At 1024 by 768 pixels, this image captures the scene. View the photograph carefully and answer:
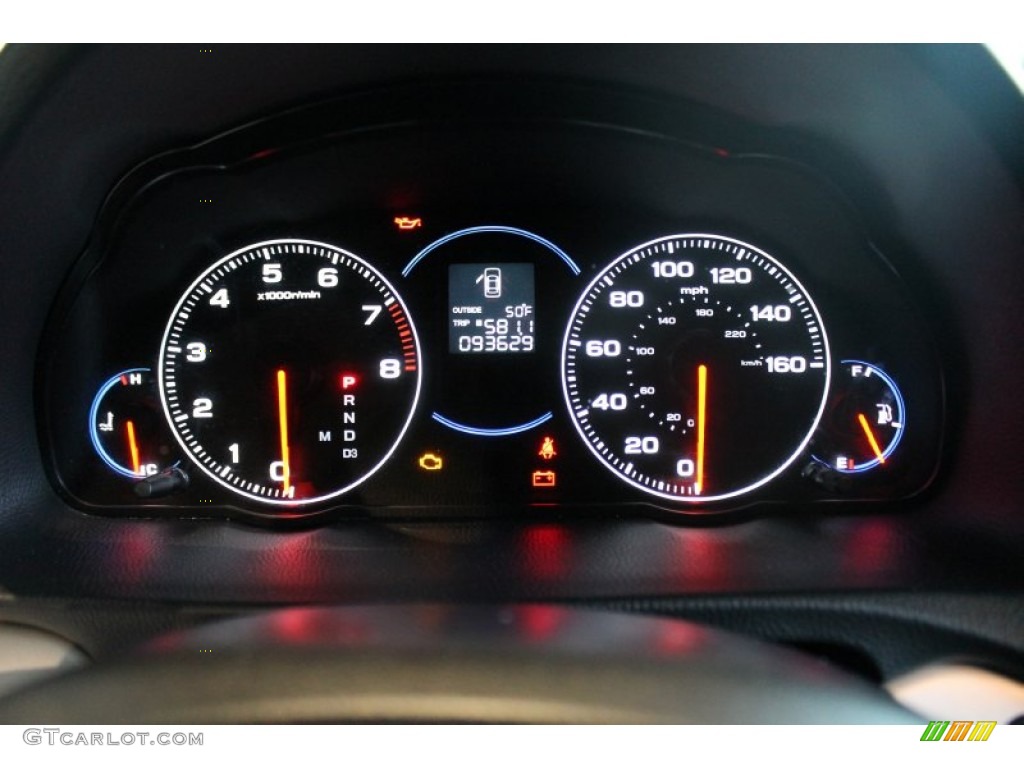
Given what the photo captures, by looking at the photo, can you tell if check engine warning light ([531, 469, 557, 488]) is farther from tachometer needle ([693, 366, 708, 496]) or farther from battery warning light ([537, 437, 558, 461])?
tachometer needle ([693, 366, 708, 496])

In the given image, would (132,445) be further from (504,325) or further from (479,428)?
(504,325)

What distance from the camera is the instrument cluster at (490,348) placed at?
2.82 m

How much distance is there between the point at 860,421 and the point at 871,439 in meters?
0.05

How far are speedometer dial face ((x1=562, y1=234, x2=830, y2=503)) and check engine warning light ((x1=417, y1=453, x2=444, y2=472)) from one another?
14.0 inches

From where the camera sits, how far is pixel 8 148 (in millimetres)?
2332

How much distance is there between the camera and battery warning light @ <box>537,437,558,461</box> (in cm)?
293

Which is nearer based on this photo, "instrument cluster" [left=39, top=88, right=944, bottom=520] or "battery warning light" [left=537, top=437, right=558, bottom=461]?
"instrument cluster" [left=39, top=88, right=944, bottom=520]

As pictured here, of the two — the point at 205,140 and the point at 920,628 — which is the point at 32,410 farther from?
the point at 920,628

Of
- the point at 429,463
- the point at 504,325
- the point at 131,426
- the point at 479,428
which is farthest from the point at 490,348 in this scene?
the point at 131,426

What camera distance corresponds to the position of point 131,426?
2.88m

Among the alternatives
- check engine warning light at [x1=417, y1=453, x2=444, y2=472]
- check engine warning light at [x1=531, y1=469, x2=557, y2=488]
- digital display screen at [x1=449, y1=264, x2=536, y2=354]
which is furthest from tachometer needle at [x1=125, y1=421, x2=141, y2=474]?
check engine warning light at [x1=531, y1=469, x2=557, y2=488]

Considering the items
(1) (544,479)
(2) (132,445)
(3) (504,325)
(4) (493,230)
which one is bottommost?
(1) (544,479)

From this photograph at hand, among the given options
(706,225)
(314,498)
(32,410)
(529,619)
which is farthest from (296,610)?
(706,225)

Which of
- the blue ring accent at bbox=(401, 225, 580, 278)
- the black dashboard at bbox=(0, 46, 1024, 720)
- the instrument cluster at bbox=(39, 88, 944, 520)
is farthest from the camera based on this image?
the blue ring accent at bbox=(401, 225, 580, 278)
